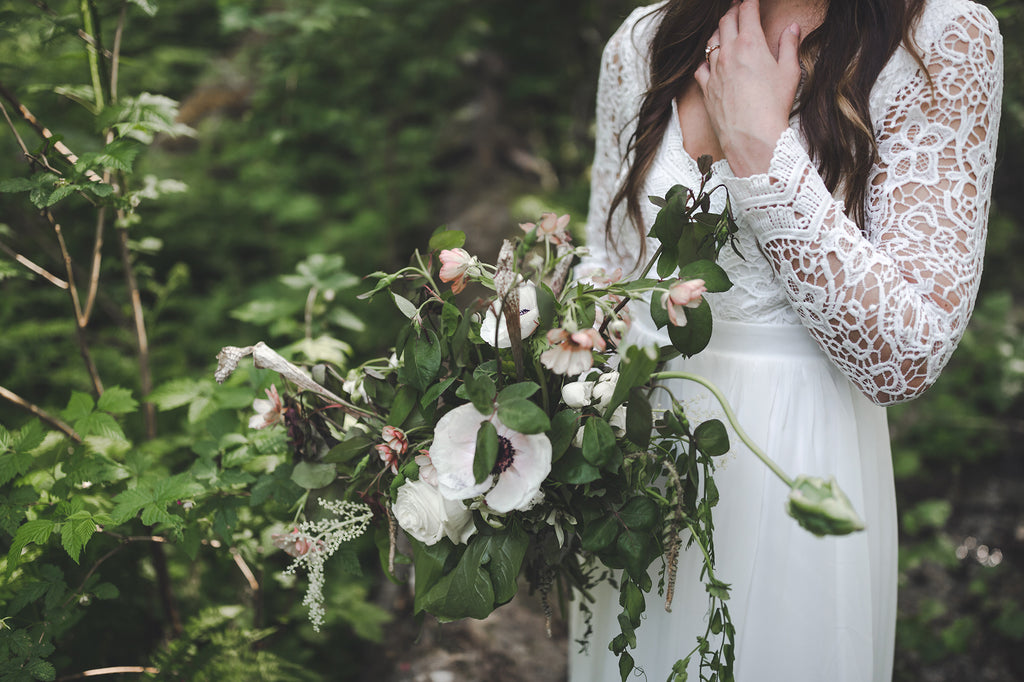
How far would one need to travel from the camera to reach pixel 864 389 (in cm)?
113

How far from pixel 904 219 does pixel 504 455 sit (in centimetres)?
77

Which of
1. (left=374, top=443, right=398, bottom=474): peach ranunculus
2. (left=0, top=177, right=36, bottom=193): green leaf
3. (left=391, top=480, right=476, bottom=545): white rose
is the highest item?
(left=0, top=177, right=36, bottom=193): green leaf

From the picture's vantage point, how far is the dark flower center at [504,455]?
0.90 meters

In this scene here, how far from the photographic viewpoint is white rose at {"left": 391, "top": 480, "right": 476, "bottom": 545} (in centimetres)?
95

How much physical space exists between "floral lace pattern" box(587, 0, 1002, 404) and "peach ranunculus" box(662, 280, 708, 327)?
297 millimetres

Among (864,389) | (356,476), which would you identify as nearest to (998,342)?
(864,389)

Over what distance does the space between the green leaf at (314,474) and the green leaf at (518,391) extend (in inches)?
16.5

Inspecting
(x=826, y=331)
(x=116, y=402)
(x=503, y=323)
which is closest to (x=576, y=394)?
(x=503, y=323)

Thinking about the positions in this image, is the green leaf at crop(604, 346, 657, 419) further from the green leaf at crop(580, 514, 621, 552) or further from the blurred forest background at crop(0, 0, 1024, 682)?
the blurred forest background at crop(0, 0, 1024, 682)

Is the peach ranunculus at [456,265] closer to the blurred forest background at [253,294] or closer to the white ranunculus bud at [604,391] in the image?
the white ranunculus bud at [604,391]

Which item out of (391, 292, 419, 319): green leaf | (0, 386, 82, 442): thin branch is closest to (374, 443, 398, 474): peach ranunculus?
(391, 292, 419, 319): green leaf

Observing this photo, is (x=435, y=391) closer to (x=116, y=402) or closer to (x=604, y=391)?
(x=604, y=391)

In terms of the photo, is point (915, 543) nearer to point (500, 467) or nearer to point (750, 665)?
point (750, 665)

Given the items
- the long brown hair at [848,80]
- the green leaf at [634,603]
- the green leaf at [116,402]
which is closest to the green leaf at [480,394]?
the green leaf at [634,603]
